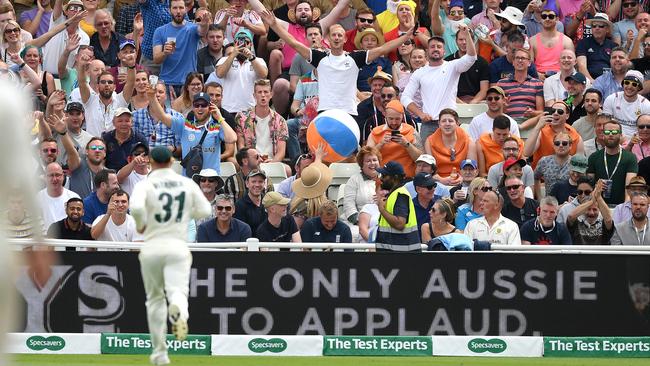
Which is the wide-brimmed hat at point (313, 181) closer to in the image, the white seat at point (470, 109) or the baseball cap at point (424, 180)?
the baseball cap at point (424, 180)

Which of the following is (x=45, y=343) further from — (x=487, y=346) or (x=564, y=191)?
(x=564, y=191)

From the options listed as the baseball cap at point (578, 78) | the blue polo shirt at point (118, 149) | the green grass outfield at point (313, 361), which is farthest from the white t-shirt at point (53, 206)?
the baseball cap at point (578, 78)

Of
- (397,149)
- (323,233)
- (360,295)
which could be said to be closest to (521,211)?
(397,149)

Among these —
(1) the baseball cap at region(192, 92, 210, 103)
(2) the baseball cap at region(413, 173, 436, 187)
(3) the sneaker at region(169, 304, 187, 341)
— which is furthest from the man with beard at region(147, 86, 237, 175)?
(3) the sneaker at region(169, 304, 187, 341)

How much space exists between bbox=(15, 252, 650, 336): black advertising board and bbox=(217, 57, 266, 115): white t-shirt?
189 inches

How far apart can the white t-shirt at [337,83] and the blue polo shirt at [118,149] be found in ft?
7.90

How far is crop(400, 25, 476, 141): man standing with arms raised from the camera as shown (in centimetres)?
1870

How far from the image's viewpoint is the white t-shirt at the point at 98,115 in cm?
1862

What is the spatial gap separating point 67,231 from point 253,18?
5695 millimetres

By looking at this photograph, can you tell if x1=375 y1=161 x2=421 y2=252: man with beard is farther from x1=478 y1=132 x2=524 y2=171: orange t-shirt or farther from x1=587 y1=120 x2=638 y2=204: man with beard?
x1=587 y1=120 x2=638 y2=204: man with beard

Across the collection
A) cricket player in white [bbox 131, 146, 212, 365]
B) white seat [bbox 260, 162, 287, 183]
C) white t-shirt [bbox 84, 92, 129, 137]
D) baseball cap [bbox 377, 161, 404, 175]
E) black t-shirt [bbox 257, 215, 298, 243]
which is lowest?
white seat [bbox 260, 162, 287, 183]

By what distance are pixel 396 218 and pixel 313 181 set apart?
243cm

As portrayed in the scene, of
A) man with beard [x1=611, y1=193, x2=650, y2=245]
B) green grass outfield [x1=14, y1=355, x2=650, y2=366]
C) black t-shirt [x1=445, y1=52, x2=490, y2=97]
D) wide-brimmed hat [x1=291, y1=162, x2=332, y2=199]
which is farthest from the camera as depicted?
Result: black t-shirt [x1=445, y1=52, x2=490, y2=97]

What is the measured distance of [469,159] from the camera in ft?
58.0
